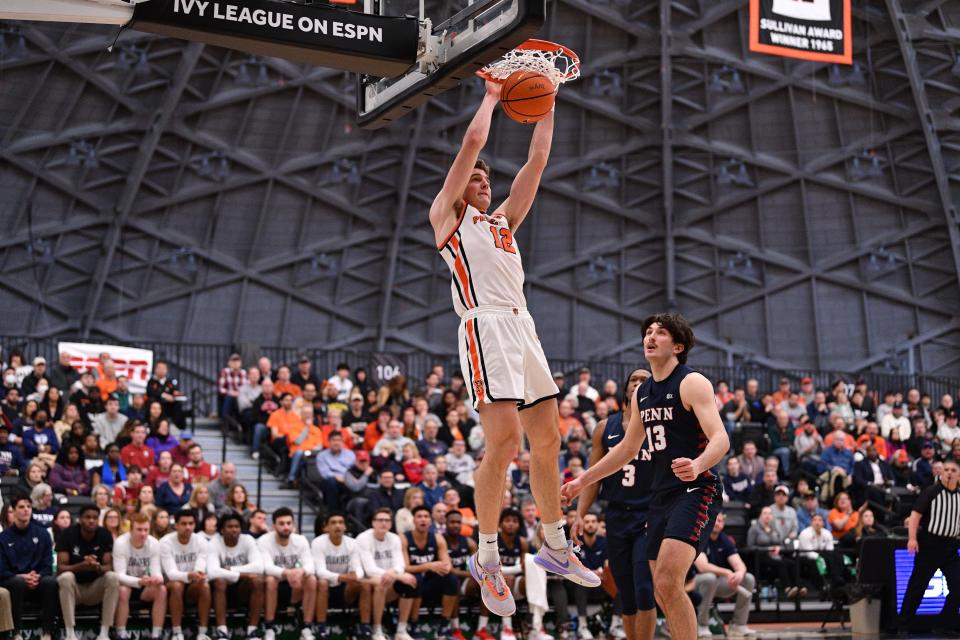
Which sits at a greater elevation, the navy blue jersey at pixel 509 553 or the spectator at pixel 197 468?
the spectator at pixel 197 468

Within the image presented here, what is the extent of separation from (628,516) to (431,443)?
8.95 meters

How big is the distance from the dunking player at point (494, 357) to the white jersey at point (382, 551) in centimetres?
697

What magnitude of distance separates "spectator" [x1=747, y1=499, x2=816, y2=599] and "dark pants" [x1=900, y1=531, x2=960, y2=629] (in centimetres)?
341

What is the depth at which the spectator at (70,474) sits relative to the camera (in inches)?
583

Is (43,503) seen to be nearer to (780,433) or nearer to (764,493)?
(764,493)

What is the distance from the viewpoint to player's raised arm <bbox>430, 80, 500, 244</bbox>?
6.95 metres

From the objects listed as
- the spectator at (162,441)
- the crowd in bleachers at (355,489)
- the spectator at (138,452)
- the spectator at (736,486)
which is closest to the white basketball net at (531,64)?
the crowd in bleachers at (355,489)

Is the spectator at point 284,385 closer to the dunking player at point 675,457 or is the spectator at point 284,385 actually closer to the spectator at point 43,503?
the spectator at point 43,503

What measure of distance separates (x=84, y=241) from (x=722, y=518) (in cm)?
1891

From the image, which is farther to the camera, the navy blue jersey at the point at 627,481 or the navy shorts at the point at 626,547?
the navy blue jersey at the point at 627,481

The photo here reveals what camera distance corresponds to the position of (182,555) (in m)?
13.6

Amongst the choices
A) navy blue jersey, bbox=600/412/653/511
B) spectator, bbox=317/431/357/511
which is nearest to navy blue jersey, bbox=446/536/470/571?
spectator, bbox=317/431/357/511

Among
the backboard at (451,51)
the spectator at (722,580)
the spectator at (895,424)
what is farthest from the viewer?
the spectator at (895,424)

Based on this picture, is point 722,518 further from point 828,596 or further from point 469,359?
point 469,359
